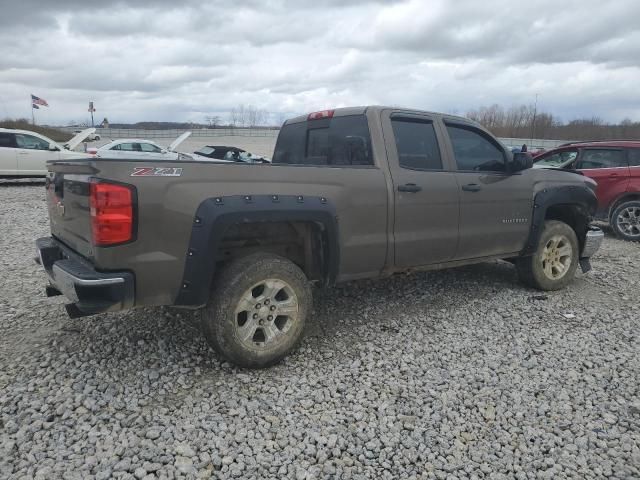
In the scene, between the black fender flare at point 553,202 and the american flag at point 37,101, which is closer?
the black fender flare at point 553,202

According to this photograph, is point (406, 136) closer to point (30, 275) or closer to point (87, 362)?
point (87, 362)

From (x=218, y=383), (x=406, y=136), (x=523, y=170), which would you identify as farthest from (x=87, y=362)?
(x=523, y=170)

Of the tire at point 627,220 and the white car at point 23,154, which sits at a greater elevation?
the white car at point 23,154

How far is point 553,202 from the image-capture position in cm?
509

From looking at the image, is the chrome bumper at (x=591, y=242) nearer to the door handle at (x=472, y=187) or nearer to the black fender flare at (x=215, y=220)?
the door handle at (x=472, y=187)

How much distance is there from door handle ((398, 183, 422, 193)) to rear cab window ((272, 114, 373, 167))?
32 cm

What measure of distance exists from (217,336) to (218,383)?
0.33m

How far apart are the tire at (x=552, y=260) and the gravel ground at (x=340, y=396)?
0.44 m

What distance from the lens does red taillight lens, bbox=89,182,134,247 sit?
272 centimetres

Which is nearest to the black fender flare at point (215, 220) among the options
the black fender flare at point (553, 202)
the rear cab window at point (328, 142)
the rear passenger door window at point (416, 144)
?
the rear cab window at point (328, 142)

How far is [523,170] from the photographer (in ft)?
16.1

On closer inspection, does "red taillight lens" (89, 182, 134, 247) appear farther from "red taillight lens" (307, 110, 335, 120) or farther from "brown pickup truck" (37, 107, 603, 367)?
"red taillight lens" (307, 110, 335, 120)

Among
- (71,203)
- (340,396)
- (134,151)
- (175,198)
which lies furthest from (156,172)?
(134,151)

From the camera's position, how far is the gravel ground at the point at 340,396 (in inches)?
98.6
